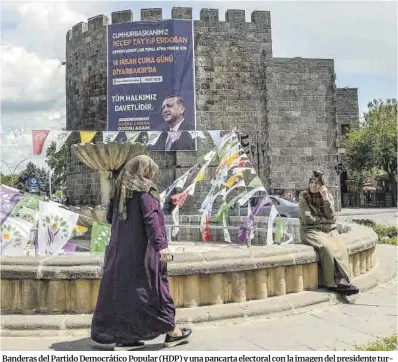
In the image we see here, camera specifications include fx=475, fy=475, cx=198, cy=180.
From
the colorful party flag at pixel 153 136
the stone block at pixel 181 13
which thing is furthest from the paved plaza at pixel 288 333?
the stone block at pixel 181 13

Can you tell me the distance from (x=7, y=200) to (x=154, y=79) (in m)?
13.2

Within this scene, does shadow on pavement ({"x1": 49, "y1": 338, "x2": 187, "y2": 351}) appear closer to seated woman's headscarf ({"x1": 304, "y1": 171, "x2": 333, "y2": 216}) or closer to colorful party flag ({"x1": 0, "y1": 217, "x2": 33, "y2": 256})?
colorful party flag ({"x1": 0, "y1": 217, "x2": 33, "y2": 256})

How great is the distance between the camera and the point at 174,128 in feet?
59.5

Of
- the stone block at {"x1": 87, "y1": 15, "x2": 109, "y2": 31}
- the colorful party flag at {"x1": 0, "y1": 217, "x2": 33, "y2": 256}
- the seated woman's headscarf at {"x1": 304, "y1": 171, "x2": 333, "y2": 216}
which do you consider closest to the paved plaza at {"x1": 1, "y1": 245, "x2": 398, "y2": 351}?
the seated woman's headscarf at {"x1": 304, "y1": 171, "x2": 333, "y2": 216}

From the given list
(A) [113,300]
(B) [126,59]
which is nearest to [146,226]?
(A) [113,300]

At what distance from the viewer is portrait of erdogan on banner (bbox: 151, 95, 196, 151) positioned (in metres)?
18.0

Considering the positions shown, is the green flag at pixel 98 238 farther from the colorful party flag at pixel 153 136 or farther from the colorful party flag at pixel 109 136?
the colorful party flag at pixel 109 136

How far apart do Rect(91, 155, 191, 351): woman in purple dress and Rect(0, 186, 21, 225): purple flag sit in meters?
2.39

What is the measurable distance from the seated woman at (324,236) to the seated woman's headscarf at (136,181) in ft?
8.21

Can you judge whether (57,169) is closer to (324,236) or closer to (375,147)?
(375,147)

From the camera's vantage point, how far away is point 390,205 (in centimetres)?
3167

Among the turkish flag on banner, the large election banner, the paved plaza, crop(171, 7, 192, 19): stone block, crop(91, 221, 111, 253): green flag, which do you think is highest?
crop(171, 7, 192, 19): stone block

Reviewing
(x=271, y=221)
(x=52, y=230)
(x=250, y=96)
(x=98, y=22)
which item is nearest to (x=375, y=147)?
(x=250, y=96)

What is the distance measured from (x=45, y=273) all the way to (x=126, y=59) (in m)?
15.2
